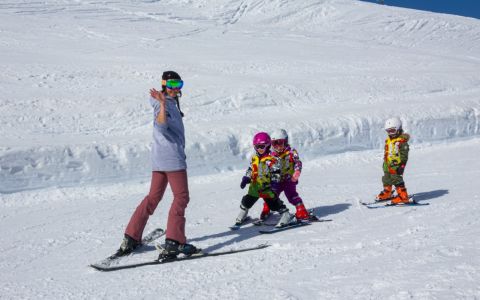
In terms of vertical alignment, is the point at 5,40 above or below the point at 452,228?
above

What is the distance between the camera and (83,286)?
14.1ft

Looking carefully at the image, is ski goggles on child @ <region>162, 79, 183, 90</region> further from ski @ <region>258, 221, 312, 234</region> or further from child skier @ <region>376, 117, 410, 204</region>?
child skier @ <region>376, 117, 410, 204</region>

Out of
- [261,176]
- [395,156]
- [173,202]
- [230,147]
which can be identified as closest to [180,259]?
[173,202]

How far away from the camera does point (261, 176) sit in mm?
6367

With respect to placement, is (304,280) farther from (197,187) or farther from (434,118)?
(434,118)

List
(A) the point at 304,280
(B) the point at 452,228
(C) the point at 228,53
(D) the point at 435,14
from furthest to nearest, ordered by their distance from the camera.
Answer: (D) the point at 435,14, (C) the point at 228,53, (B) the point at 452,228, (A) the point at 304,280

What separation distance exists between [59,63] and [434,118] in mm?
12012

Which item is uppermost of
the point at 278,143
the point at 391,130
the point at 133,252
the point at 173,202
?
the point at 391,130

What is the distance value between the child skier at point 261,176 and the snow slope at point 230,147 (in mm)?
437

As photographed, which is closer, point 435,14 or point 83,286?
point 83,286

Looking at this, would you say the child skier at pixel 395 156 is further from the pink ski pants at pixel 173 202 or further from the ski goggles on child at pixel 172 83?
the ski goggles on child at pixel 172 83

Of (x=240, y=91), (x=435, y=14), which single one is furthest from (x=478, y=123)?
(x=435, y=14)

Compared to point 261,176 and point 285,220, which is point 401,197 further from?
point 261,176

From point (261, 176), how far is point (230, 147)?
4.83 meters
